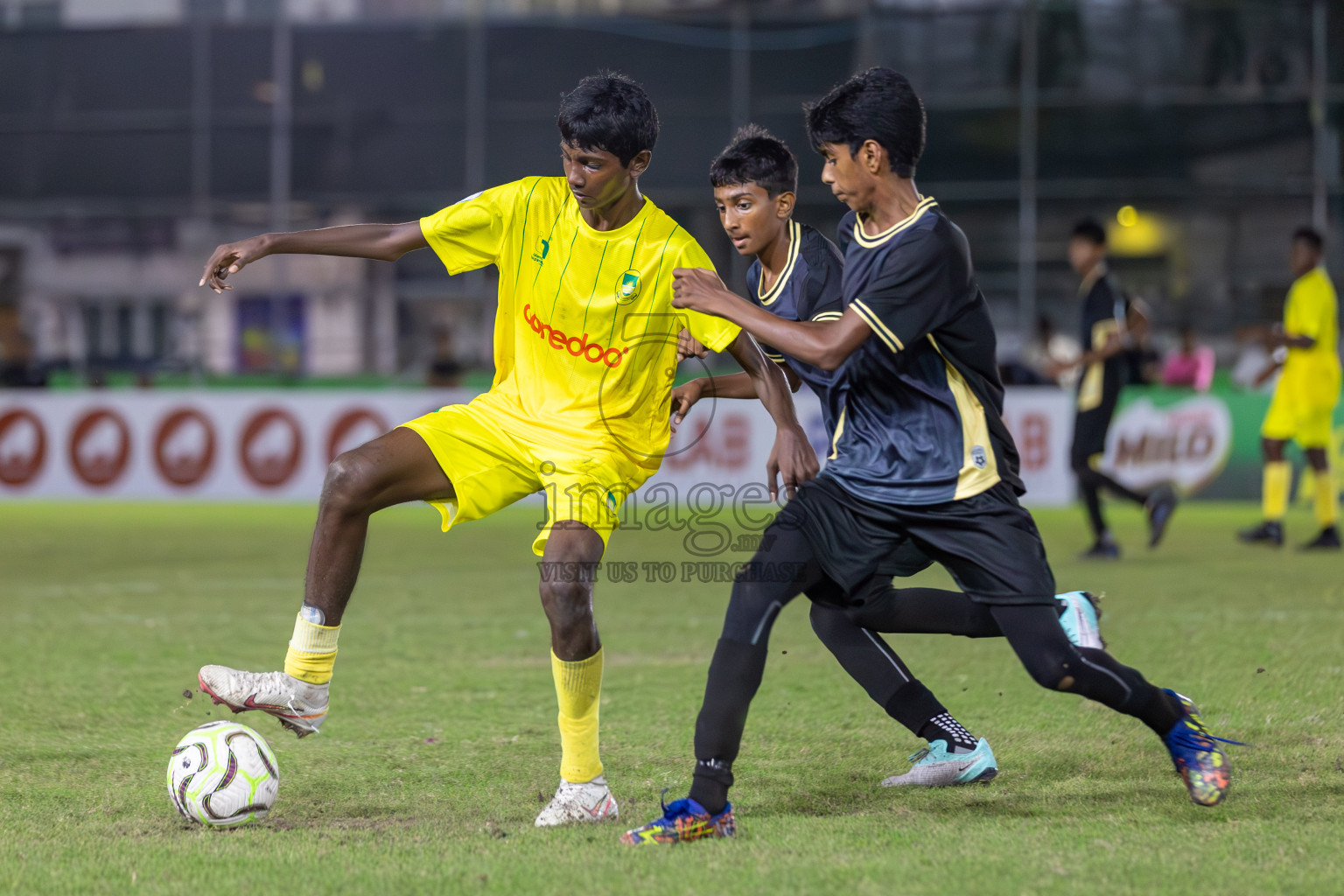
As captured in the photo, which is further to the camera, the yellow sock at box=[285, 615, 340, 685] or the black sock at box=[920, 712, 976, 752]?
the black sock at box=[920, 712, 976, 752]

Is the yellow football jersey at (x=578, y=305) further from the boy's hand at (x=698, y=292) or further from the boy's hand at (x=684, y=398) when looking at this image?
the boy's hand at (x=698, y=292)

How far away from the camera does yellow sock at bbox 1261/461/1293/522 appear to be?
415 inches

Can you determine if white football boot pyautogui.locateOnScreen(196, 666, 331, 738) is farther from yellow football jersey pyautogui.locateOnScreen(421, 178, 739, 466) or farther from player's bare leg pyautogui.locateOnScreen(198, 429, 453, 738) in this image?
yellow football jersey pyautogui.locateOnScreen(421, 178, 739, 466)

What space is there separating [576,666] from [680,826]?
21.9 inches

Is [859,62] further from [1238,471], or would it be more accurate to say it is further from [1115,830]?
[1115,830]

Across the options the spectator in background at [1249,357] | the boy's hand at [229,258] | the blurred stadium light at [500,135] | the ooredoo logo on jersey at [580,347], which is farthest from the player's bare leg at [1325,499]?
Result: the blurred stadium light at [500,135]

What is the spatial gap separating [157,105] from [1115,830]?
82.0ft

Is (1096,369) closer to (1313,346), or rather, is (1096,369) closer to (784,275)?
(1313,346)

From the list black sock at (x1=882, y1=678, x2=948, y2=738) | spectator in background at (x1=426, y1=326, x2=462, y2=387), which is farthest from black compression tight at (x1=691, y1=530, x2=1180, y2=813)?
spectator in background at (x1=426, y1=326, x2=462, y2=387)

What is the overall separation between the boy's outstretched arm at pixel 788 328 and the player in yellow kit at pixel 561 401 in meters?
0.42

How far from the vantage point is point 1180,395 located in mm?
13969

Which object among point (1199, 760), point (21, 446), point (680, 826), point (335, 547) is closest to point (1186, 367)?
point (21, 446)

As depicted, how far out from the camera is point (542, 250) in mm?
4168

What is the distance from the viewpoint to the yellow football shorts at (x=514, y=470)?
156 inches
